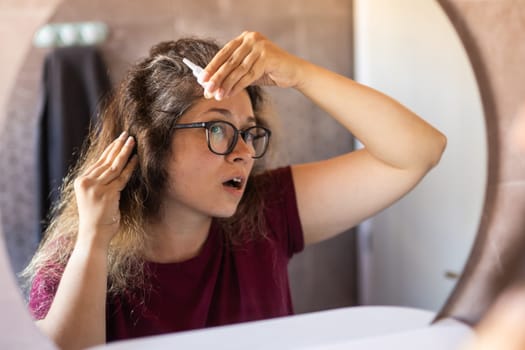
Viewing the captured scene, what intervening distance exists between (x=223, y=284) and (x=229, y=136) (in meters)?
0.14

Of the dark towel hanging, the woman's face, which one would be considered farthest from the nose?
the dark towel hanging

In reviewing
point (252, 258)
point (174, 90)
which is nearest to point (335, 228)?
point (252, 258)

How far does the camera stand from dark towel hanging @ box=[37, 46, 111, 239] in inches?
19.6

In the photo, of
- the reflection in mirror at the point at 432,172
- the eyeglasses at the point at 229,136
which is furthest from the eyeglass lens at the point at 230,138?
the reflection in mirror at the point at 432,172

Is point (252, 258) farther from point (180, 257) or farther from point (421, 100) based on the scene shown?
point (421, 100)

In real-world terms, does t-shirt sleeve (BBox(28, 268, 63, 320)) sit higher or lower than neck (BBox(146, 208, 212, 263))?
lower

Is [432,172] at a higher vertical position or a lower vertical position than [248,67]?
lower

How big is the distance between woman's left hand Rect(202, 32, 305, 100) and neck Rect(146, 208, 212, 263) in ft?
0.38

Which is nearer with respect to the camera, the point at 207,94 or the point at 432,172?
the point at 207,94

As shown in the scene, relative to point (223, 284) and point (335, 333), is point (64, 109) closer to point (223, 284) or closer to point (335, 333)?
point (223, 284)

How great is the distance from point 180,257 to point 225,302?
2.4 inches

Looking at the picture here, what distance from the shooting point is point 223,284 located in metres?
0.57

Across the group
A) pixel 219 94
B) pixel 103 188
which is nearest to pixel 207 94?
pixel 219 94

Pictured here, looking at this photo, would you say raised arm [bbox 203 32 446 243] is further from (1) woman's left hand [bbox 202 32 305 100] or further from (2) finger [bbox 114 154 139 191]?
(2) finger [bbox 114 154 139 191]
